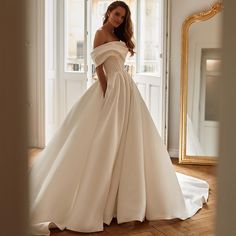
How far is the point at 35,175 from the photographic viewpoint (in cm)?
283

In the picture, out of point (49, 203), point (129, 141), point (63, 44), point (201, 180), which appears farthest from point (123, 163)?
point (63, 44)

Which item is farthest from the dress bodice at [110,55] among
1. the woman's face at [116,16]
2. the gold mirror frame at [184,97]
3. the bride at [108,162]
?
the gold mirror frame at [184,97]

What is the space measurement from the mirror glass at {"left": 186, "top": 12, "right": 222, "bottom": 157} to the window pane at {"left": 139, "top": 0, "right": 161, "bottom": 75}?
1.70 feet

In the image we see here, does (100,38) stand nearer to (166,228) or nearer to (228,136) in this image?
(166,228)

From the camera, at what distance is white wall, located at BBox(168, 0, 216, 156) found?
14.3ft

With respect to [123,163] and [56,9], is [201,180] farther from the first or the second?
[56,9]

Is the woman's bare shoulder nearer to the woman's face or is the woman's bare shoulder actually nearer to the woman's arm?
the woman's arm

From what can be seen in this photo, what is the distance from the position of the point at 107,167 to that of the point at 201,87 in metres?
2.02

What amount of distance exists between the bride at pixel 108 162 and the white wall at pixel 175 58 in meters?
1.61

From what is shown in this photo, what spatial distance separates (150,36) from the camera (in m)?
4.85

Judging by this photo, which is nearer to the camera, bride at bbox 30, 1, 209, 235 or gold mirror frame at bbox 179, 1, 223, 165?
bride at bbox 30, 1, 209, 235

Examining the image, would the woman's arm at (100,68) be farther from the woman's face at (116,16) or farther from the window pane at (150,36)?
the window pane at (150,36)

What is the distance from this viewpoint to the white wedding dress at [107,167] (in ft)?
8.39

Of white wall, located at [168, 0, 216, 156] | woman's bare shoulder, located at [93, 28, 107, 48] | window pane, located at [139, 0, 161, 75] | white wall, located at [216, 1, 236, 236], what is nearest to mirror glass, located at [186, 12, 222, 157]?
white wall, located at [168, 0, 216, 156]
